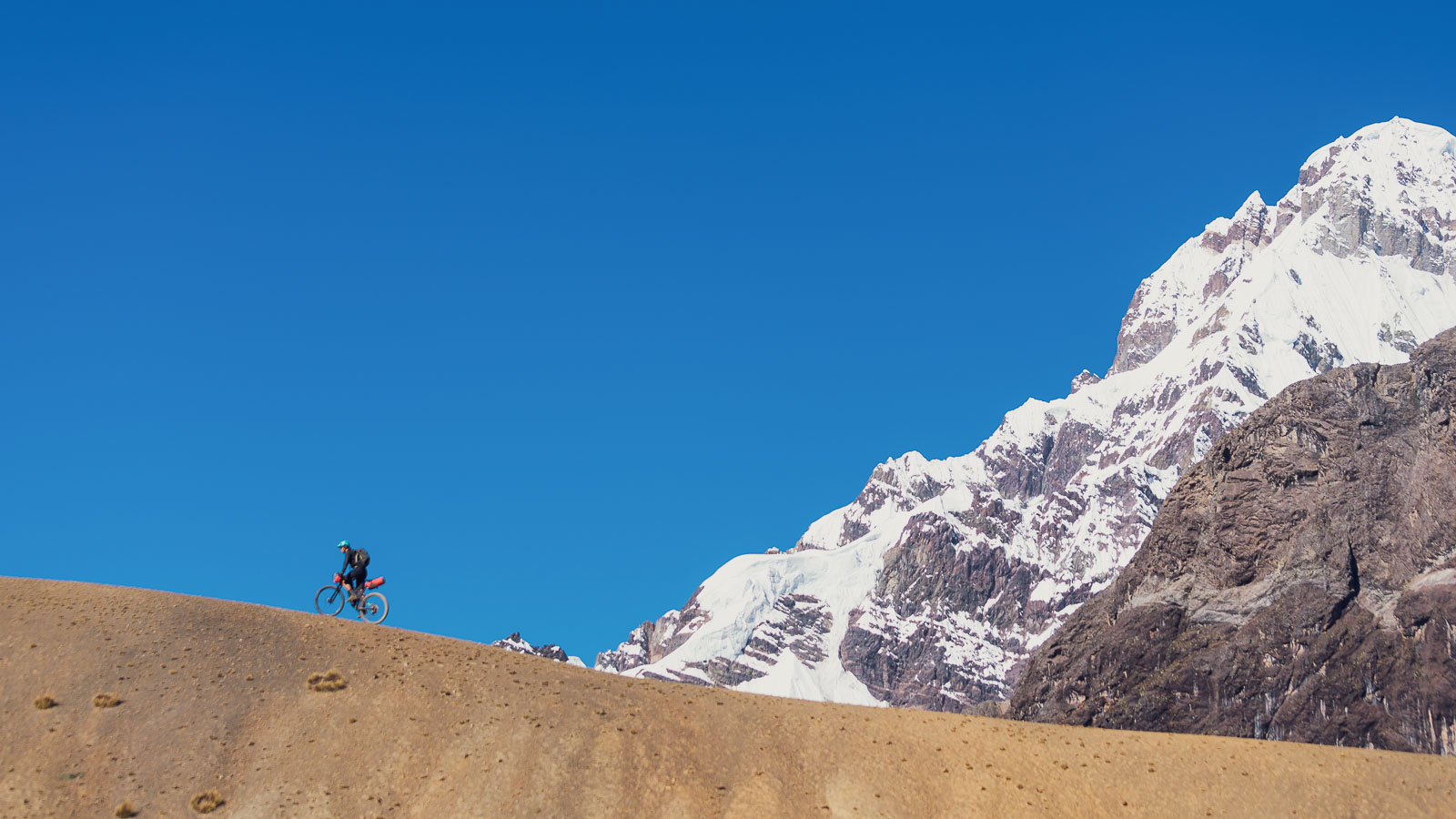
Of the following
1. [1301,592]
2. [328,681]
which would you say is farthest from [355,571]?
[1301,592]

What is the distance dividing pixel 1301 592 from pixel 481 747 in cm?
12264

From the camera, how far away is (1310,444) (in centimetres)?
17425

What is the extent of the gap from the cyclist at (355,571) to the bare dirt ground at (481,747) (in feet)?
8.91

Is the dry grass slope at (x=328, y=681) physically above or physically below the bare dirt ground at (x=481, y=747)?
above

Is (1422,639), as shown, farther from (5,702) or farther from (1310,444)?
(5,702)

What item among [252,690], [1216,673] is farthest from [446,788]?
[1216,673]

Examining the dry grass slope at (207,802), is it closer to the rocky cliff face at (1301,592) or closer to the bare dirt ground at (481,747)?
the bare dirt ground at (481,747)

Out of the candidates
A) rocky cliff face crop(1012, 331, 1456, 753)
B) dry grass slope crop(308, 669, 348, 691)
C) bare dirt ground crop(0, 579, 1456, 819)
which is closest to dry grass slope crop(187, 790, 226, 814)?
bare dirt ground crop(0, 579, 1456, 819)

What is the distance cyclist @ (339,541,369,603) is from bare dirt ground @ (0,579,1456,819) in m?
2.71

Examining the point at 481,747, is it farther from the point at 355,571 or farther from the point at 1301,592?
the point at 1301,592

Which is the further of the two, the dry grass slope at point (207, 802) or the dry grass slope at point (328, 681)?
the dry grass slope at point (328, 681)

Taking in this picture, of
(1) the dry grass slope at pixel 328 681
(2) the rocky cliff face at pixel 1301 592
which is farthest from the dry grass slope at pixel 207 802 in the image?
(2) the rocky cliff face at pixel 1301 592

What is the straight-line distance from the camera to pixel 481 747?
60.5 m

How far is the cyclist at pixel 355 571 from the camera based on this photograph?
65.6 m
